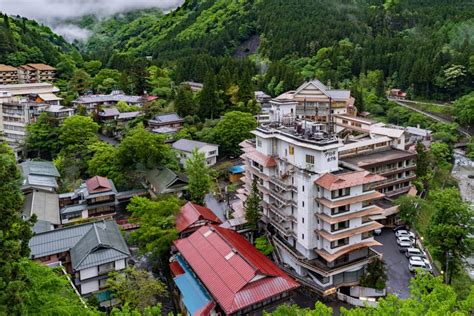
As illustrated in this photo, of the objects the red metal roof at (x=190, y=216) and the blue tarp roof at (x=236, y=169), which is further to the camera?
the blue tarp roof at (x=236, y=169)

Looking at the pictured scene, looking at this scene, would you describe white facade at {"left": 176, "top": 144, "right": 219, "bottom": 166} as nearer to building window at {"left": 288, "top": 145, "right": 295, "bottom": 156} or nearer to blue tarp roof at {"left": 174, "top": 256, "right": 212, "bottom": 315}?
building window at {"left": 288, "top": 145, "right": 295, "bottom": 156}

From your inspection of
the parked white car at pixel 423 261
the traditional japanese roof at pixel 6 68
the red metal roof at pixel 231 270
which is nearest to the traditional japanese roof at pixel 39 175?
the red metal roof at pixel 231 270

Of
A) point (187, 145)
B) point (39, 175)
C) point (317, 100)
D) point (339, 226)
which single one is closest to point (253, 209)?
point (339, 226)

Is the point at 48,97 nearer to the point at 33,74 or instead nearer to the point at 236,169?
the point at 33,74

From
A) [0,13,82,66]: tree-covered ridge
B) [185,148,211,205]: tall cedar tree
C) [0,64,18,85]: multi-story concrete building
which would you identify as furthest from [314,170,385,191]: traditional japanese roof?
[0,13,82,66]: tree-covered ridge

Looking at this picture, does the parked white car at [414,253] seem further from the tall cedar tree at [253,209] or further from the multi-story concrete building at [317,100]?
the multi-story concrete building at [317,100]

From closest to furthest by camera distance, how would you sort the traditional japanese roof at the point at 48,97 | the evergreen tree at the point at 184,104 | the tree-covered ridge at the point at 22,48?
1. the evergreen tree at the point at 184,104
2. the traditional japanese roof at the point at 48,97
3. the tree-covered ridge at the point at 22,48

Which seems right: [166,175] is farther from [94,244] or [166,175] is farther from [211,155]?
[94,244]
